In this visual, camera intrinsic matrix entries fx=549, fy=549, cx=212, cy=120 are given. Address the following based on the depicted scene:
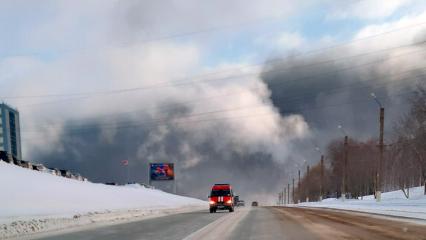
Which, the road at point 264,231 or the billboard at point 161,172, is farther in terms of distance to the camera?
the billboard at point 161,172

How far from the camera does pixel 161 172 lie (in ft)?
445

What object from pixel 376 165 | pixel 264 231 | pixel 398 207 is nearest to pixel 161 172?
pixel 376 165

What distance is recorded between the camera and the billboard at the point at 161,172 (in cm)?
13505

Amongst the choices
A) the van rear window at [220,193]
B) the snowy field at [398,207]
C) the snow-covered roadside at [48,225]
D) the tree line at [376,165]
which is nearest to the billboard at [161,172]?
the tree line at [376,165]

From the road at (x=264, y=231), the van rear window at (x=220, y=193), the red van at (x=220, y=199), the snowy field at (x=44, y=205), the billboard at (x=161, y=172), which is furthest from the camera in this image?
the billboard at (x=161, y=172)

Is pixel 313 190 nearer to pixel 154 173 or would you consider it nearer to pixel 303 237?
pixel 154 173

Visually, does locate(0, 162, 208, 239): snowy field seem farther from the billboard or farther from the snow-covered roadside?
the billboard

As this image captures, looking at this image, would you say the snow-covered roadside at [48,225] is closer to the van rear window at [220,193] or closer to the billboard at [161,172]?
the van rear window at [220,193]

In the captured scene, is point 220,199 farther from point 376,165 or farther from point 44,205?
point 376,165

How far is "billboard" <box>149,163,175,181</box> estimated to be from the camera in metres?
135

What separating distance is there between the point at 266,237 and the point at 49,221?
1229cm

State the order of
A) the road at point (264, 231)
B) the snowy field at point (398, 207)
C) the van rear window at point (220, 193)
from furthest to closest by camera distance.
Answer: the van rear window at point (220, 193), the snowy field at point (398, 207), the road at point (264, 231)

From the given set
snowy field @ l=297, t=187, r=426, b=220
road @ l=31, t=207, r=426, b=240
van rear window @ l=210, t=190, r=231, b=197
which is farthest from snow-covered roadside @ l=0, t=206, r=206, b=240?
snowy field @ l=297, t=187, r=426, b=220

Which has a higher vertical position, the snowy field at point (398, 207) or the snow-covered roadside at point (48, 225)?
the snow-covered roadside at point (48, 225)
